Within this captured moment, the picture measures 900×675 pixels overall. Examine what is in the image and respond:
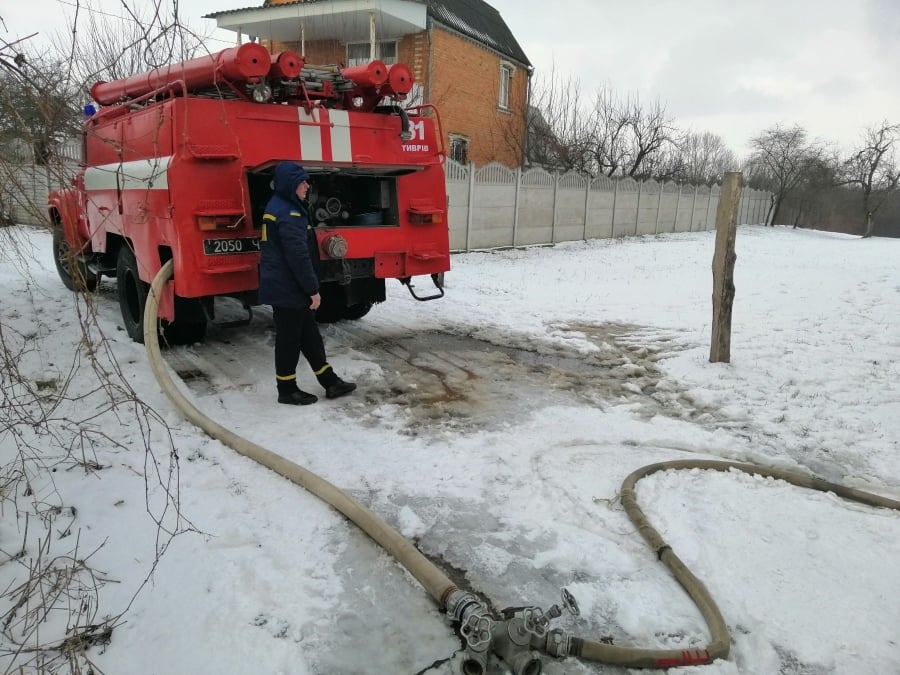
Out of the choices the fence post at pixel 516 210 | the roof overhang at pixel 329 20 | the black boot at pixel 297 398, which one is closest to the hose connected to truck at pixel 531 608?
the black boot at pixel 297 398

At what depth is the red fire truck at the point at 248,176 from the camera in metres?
4.65

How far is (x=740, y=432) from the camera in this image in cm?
442

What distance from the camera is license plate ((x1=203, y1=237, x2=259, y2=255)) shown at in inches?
187

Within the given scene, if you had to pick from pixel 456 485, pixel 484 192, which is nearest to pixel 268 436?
pixel 456 485

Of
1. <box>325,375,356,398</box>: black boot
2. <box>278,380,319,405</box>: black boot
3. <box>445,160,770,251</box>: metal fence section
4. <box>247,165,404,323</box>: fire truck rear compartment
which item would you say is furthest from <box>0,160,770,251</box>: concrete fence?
<box>278,380,319,405</box>: black boot

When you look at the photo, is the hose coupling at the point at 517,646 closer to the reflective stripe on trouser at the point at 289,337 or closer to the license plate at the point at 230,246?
the reflective stripe on trouser at the point at 289,337

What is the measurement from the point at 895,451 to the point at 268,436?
13.8 ft

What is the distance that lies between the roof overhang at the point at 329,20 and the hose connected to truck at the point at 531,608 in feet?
47.2

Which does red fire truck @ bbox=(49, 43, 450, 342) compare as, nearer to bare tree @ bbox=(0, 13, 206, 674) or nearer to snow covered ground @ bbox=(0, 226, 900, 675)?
snow covered ground @ bbox=(0, 226, 900, 675)

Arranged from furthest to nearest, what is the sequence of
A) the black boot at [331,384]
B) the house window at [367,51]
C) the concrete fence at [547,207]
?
the house window at [367,51], the concrete fence at [547,207], the black boot at [331,384]

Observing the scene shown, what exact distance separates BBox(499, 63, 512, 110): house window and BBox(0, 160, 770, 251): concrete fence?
5007mm

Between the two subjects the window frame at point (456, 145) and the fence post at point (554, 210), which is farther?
the window frame at point (456, 145)

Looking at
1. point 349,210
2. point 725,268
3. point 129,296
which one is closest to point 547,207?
point 725,268

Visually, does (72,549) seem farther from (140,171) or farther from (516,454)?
(140,171)
